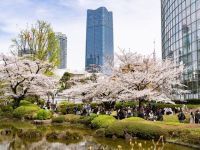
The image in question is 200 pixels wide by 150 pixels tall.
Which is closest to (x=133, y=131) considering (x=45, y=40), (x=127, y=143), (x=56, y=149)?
(x=127, y=143)

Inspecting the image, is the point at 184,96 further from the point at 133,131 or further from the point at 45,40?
the point at 133,131

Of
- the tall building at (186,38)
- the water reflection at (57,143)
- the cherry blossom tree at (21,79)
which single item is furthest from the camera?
the tall building at (186,38)

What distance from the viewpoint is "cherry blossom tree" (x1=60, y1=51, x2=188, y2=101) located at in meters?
39.0

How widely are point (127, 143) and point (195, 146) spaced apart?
4021 millimetres

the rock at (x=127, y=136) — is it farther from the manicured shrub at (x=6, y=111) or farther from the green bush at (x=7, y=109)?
the green bush at (x=7, y=109)

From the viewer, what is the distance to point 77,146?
22891 millimetres

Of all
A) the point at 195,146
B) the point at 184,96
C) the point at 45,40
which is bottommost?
the point at 195,146

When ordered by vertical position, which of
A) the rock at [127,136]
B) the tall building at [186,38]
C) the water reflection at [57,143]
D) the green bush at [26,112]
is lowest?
the water reflection at [57,143]

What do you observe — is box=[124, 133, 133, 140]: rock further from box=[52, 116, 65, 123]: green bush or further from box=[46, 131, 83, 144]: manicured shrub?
box=[52, 116, 65, 123]: green bush

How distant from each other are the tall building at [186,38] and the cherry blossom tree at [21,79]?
710 inches

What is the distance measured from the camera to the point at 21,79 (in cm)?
5022

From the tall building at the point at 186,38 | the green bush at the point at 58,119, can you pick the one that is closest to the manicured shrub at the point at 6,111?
the green bush at the point at 58,119

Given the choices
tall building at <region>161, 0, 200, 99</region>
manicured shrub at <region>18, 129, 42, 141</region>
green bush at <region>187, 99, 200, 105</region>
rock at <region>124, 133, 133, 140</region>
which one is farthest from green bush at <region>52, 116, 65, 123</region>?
tall building at <region>161, 0, 200, 99</region>

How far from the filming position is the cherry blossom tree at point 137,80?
39000 mm
